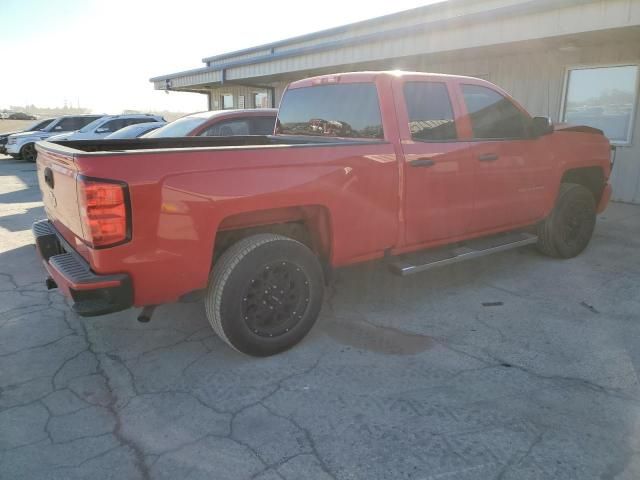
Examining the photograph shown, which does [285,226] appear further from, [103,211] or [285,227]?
[103,211]

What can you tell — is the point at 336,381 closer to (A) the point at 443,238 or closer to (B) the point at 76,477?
(B) the point at 76,477

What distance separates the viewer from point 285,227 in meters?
3.66

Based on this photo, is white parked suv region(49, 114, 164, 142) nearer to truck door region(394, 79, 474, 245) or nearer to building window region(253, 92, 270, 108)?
building window region(253, 92, 270, 108)

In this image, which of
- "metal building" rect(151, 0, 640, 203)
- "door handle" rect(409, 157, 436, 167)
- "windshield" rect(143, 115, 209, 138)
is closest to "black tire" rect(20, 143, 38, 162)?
"metal building" rect(151, 0, 640, 203)

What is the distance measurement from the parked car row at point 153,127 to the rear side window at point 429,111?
127 inches

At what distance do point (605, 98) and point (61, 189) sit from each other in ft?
31.6

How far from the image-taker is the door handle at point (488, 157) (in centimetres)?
435

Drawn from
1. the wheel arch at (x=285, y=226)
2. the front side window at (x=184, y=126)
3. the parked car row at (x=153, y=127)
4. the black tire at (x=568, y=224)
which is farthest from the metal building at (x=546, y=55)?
the wheel arch at (x=285, y=226)

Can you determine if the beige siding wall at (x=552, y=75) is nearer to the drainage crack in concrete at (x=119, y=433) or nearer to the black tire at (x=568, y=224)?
the black tire at (x=568, y=224)

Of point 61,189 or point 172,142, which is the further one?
point 172,142

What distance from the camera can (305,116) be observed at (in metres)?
4.64

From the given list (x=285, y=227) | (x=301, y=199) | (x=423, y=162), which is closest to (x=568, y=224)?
(x=423, y=162)

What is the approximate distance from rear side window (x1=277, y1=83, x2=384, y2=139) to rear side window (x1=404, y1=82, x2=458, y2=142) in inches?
11.8

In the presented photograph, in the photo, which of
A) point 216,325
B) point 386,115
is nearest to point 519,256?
point 386,115
